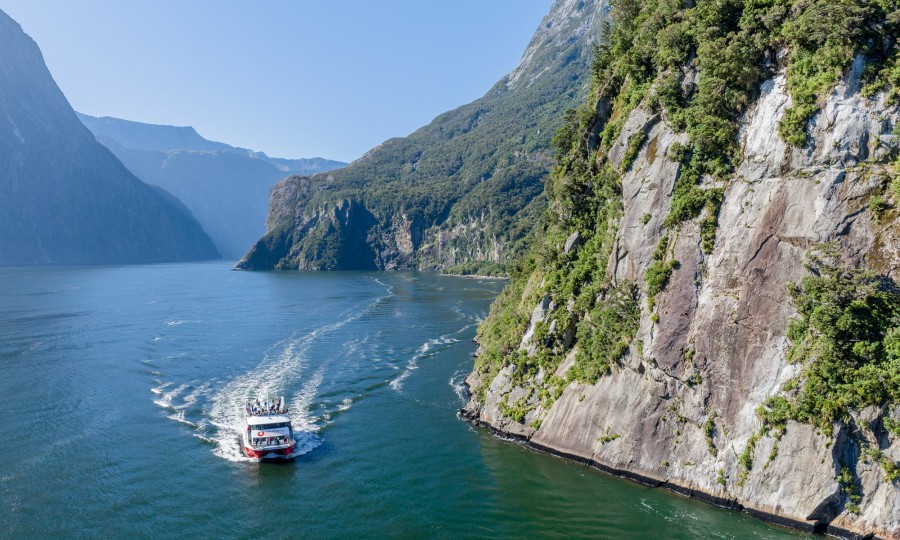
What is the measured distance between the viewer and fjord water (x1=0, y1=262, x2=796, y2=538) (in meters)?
35.6

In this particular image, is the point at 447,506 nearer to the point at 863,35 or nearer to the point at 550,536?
the point at 550,536

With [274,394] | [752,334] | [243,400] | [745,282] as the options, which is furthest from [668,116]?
[243,400]

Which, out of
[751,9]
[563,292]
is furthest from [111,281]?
[751,9]

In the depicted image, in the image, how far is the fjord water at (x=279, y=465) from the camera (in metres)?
35.6

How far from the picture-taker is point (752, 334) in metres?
35.3

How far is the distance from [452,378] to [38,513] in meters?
40.7

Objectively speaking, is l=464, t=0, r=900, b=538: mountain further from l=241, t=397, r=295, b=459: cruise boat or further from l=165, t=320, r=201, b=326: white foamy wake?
l=165, t=320, r=201, b=326: white foamy wake

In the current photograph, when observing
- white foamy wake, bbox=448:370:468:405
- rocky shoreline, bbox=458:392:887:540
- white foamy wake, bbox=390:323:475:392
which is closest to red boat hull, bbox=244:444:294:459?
rocky shoreline, bbox=458:392:887:540

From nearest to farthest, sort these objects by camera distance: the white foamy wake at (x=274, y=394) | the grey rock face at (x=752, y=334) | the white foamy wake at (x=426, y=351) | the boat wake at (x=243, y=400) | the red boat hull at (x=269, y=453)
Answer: the grey rock face at (x=752, y=334) → the red boat hull at (x=269, y=453) → the white foamy wake at (x=274, y=394) → the boat wake at (x=243, y=400) → the white foamy wake at (x=426, y=351)

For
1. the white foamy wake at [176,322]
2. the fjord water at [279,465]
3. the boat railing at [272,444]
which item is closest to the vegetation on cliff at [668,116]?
the fjord water at [279,465]

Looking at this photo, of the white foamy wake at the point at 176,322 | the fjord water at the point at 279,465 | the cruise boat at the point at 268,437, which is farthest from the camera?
the white foamy wake at the point at 176,322

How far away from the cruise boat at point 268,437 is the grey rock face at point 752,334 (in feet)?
70.0

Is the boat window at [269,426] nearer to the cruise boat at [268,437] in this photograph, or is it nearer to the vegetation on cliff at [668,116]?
the cruise boat at [268,437]

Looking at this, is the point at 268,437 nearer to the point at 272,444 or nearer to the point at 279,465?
the point at 272,444
